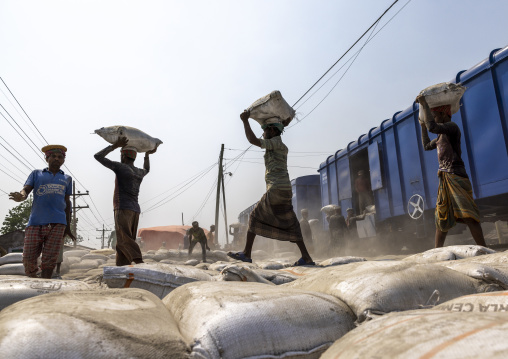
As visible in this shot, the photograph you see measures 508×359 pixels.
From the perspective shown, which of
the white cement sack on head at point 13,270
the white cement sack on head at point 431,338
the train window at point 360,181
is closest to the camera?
the white cement sack on head at point 431,338

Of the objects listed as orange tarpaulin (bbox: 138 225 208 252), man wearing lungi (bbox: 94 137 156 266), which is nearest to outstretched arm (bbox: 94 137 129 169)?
man wearing lungi (bbox: 94 137 156 266)

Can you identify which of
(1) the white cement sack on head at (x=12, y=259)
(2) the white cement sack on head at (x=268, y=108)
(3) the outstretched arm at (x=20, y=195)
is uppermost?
(2) the white cement sack on head at (x=268, y=108)

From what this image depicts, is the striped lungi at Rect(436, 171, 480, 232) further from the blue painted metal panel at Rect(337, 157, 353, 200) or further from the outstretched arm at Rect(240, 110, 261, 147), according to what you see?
the blue painted metal panel at Rect(337, 157, 353, 200)

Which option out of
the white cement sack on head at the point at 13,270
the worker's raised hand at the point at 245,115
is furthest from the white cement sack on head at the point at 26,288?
the white cement sack on head at the point at 13,270

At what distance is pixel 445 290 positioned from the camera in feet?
4.31

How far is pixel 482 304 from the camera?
969 millimetres

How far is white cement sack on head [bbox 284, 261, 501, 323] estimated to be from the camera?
47.2 inches

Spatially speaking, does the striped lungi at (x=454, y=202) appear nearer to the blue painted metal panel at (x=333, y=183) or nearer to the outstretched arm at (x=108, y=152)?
the outstretched arm at (x=108, y=152)

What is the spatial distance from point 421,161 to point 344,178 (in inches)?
107

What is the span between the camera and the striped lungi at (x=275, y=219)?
3.51m

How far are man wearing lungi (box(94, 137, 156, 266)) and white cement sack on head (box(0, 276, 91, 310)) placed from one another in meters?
1.28

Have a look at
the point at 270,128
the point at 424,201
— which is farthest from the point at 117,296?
the point at 424,201

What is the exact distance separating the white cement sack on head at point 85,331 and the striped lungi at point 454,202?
9.48 ft

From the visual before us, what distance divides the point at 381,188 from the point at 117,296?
6854 mm
